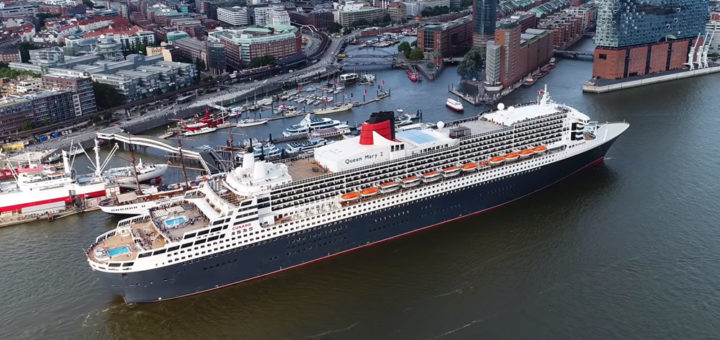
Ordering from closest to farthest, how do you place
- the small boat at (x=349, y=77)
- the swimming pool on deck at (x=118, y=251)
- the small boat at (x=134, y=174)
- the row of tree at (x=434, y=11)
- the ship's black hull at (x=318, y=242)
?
the swimming pool on deck at (x=118, y=251) → the ship's black hull at (x=318, y=242) → the small boat at (x=134, y=174) → the small boat at (x=349, y=77) → the row of tree at (x=434, y=11)

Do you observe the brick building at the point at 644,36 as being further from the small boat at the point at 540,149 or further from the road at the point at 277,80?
the small boat at the point at 540,149

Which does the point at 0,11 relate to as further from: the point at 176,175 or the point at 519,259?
the point at 519,259

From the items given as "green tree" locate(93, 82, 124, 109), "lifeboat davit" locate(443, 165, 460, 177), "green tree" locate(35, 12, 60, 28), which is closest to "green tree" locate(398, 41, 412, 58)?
"green tree" locate(93, 82, 124, 109)

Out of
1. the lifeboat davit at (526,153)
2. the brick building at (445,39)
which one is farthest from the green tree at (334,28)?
the lifeboat davit at (526,153)

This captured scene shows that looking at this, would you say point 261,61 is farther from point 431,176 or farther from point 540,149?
point 431,176

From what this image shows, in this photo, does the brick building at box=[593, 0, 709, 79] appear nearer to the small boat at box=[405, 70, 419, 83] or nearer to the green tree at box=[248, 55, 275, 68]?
the small boat at box=[405, 70, 419, 83]

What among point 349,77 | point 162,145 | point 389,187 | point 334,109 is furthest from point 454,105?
point 389,187
